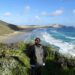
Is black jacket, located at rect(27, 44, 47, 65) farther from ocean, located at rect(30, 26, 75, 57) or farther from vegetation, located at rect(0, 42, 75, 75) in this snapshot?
ocean, located at rect(30, 26, 75, 57)

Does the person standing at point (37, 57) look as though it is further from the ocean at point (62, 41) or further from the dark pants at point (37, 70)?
the ocean at point (62, 41)

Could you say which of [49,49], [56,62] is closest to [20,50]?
[49,49]

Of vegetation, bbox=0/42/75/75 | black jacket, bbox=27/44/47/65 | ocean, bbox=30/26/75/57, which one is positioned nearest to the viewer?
vegetation, bbox=0/42/75/75

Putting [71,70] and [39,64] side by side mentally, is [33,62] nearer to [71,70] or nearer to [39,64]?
[39,64]

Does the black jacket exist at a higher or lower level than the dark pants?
higher

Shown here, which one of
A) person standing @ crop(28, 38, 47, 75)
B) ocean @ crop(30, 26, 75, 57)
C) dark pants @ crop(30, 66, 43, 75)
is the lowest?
ocean @ crop(30, 26, 75, 57)

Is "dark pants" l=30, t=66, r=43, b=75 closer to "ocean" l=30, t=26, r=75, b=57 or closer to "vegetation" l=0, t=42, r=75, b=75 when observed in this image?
"vegetation" l=0, t=42, r=75, b=75

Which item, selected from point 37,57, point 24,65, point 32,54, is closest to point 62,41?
point 32,54

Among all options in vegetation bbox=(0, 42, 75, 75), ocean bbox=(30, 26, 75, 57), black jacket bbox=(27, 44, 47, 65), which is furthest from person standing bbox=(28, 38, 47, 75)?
ocean bbox=(30, 26, 75, 57)

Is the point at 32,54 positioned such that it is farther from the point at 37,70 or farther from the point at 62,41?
the point at 62,41

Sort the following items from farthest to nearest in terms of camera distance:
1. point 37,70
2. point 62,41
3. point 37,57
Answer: point 62,41 < point 37,57 < point 37,70

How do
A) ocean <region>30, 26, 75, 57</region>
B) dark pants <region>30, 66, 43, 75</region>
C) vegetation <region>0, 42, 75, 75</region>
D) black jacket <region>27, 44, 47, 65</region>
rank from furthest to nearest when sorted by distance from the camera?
ocean <region>30, 26, 75, 57</region> < black jacket <region>27, 44, 47, 65</region> < dark pants <region>30, 66, 43, 75</region> < vegetation <region>0, 42, 75, 75</region>

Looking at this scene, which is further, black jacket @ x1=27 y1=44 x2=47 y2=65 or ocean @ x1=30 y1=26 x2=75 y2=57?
ocean @ x1=30 y1=26 x2=75 y2=57

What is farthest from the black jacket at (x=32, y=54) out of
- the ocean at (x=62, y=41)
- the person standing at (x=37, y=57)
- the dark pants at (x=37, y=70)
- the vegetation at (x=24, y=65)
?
the ocean at (x=62, y=41)
